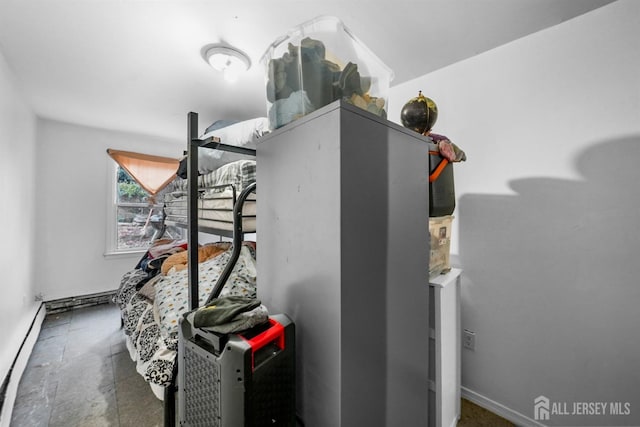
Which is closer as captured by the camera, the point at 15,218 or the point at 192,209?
the point at 192,209

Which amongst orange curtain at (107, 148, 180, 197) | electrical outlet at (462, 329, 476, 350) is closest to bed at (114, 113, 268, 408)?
electrical outlet at (462, 329, 476, 350)

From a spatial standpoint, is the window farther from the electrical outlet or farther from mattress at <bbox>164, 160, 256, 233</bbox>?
the electrical outlet

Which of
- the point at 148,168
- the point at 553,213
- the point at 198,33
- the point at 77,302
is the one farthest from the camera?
the point at 148,168

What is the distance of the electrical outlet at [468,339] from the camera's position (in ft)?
5.64

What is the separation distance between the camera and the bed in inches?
43.9

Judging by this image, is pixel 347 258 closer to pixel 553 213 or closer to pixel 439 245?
pixel 439 245

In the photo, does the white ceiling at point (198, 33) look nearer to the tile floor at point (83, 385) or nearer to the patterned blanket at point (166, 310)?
the patterned blanket at point (166, 310)

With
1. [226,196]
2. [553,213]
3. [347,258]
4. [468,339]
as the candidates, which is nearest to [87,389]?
[226,196]

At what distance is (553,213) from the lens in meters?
1.46

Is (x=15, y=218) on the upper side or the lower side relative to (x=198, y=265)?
upper

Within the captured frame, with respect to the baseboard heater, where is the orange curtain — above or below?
above

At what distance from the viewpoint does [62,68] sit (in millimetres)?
1956

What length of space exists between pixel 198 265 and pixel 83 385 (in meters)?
1.57

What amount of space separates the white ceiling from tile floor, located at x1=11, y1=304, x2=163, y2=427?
2373mm
